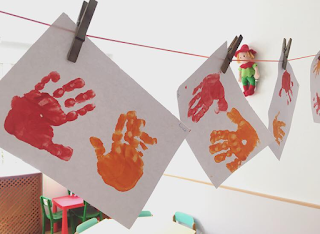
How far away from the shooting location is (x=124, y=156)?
0.62 meters

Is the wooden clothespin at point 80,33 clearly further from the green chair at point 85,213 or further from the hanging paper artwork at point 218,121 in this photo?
the green chair at point 85,213

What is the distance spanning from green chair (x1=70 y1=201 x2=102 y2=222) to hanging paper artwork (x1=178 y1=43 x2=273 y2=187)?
2.56m

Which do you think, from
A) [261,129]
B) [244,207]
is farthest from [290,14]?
[244,207]

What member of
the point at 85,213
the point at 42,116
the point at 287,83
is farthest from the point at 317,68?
the point at 85,213

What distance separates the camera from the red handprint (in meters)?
0.81

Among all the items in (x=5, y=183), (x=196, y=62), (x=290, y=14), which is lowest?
(x=5, y=183)

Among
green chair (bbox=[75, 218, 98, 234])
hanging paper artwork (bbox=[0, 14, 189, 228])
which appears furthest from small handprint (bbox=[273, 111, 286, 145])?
green chair (bbox=[75, 218, 98, 234])

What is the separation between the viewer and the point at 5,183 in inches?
120

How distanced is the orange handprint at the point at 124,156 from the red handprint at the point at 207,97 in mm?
212

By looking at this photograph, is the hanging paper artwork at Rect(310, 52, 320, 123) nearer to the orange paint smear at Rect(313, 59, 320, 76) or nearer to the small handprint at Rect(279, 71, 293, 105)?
the orange paint smear at Rect(313, 59, 320, 76)

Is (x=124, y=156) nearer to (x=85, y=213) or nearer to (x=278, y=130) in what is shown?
(x=278, y=130)

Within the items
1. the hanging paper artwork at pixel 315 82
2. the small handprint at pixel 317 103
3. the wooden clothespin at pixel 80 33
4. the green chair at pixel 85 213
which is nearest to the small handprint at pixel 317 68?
the hanging paper artwork at pixel 315 82

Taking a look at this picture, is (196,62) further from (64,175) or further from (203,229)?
(64,175)

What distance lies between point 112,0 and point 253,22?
57.1 inches
